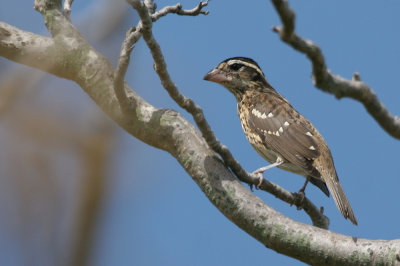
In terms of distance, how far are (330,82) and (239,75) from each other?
482 cm

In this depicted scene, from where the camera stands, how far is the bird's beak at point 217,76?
6.70 metres

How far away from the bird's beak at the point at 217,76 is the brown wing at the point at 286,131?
53 centimetres

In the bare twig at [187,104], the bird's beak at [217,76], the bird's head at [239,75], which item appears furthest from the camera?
the bird's head at [239,75]

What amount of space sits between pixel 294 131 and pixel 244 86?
110cm

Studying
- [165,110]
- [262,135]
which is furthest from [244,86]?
[165,110]

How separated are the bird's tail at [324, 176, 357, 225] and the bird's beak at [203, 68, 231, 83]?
6.55ft

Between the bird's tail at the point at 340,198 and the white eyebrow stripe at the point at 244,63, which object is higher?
the white eyebrow stripe at the point at 244,63

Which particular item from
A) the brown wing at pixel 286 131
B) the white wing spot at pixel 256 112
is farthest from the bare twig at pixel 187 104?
the white wing spot at pixel 256 112

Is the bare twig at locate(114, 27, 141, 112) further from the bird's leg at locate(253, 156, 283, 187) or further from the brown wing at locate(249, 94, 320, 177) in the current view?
the brown wing at locate(249, 94, 320, 177)

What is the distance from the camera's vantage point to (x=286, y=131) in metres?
6.30

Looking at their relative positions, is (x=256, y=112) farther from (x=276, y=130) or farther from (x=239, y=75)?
(x=239, y=75)

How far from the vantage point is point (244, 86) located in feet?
23.2

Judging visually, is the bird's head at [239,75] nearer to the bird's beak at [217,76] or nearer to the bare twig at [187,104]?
the bird's beak at [217,76]

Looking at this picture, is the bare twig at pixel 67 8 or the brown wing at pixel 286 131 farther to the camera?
the brown wing at pixel 286 131
